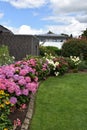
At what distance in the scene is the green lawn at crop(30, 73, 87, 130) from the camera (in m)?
7.98

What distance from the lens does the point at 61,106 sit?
970 cm

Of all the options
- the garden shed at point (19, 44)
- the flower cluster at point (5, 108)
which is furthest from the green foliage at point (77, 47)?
the flower cluster at point (5, 108)

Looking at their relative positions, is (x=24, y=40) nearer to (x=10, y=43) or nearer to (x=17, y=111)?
(x=10, y=43)

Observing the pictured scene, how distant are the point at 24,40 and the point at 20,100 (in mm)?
19079

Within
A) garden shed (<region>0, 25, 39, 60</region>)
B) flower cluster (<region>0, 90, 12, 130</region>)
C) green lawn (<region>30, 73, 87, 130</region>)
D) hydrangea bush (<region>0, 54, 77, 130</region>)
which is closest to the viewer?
flower cluster (<region>0, 90, 12, 130</region>)

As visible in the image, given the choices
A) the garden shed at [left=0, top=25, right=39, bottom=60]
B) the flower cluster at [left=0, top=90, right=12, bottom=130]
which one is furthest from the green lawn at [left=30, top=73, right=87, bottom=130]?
the garden shed at [left=0, top=25, right=39, bottom=60]

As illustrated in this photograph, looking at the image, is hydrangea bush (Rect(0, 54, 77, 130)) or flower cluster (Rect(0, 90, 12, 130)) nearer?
flower cluster (Rect(0, 90, 12, 130))

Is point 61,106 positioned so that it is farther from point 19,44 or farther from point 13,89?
point 19,44

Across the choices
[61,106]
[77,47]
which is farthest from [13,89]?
[77,47]

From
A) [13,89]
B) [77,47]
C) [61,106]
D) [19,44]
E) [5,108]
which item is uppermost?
[19,44]

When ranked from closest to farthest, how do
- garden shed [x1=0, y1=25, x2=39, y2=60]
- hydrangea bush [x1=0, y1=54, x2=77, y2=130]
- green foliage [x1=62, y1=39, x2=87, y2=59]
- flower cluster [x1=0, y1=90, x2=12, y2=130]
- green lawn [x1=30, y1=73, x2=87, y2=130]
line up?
flower cluster [x1=0, y1=90, x2=12, y2=130] < hydrangea bush [x1=0, y1=54, x2=77, y2=130] < green lawn [x1=30, y1=73, x2=87, y2=130] < green foliage [x1=62, y1=39, x2=87, y2=59] < garden shed [x1=0, y1=25, x2=39, y2=60]

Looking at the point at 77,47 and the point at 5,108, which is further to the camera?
the point at 77,47

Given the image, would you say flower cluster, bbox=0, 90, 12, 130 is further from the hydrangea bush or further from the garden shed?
the garden shed

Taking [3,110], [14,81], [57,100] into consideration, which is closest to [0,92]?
[3,110]
